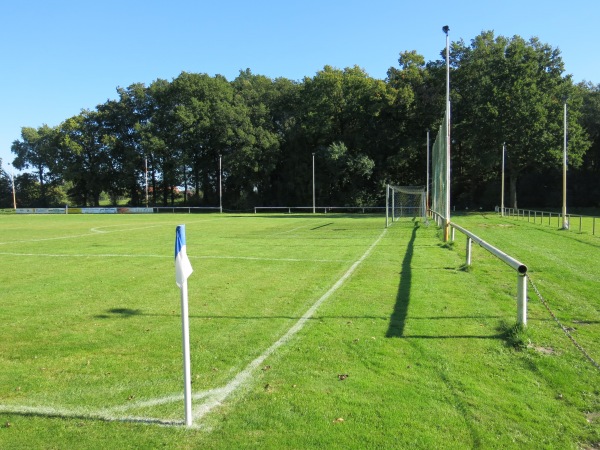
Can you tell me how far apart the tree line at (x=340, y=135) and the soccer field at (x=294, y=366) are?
44.3m

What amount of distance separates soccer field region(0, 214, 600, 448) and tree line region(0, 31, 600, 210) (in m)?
44.3

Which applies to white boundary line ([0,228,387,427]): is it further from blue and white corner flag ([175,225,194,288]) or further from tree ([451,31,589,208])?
tree ([451,31,589,208])

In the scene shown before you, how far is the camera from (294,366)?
4957 millimetres

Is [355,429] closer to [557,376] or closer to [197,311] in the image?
[557,376]

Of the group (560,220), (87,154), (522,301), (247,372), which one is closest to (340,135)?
(560,220)

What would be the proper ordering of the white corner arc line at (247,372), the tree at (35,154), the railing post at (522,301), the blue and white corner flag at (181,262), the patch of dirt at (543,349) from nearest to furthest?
1. the blue and white corner flag at (181,262)
2. the white corner arc line at (247,372)
3. the patch of dirt at (543,349)
4. the railing post at (522,301)
5. the tree at (35,154)

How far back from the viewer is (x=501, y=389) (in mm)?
4352

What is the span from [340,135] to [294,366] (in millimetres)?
61705

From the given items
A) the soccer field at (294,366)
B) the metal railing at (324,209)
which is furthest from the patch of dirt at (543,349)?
the metal railing at (324,209)

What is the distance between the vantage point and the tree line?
4828 cm

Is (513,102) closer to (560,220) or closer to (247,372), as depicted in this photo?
(560,220)

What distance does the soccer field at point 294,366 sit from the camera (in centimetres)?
360

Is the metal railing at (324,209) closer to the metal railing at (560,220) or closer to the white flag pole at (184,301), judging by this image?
the metal railing at (560,220)

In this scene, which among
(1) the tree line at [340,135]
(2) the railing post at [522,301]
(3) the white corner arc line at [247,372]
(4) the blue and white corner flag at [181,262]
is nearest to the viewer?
(4) the blue and white corner flag at [181,262]
